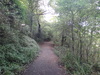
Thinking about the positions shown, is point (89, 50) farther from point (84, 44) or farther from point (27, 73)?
point (27, 73)

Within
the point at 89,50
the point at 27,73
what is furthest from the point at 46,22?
the point at 27,73

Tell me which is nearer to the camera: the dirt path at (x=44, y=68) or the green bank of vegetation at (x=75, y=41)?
the dirt path at (x=44, y=68)

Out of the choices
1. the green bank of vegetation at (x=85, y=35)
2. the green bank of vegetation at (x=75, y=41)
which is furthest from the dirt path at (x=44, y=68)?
the green bank of vegetation at (x=85, y=35)

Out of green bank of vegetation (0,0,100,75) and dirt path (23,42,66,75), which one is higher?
green bank of vegetation (0,0,100,75)

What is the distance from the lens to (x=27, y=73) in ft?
12.6

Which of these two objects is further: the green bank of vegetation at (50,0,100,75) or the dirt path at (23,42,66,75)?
the green bank of vegetation at (50,0,100,75)

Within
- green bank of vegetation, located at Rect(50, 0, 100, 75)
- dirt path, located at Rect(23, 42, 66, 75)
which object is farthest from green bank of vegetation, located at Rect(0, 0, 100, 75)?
dirt path, located at Rect(23, 42, 66, 75)

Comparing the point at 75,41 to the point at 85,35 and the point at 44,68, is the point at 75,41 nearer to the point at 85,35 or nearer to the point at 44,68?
the point at 85,35

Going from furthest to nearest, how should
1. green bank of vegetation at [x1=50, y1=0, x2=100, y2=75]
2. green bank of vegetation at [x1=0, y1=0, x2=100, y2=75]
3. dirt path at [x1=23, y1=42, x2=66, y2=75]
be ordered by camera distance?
green bank of vegetation at [x1=50, y1=0, x2=100, y2=75], green bank of vegetation at [x1=0, y1=0, x2=100, y2=75], dirt path at [x1=23, y1=42, x2=66, y2=75]

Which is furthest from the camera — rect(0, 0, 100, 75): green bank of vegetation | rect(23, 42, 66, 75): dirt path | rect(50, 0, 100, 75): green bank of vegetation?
rect(50, 0, 100, 75): green bank of vegetation

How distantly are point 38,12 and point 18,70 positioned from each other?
45.1 ft

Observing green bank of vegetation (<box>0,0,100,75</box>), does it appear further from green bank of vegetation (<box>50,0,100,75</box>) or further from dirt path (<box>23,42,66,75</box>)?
dirt path (<box>23,42,66,75</box>)

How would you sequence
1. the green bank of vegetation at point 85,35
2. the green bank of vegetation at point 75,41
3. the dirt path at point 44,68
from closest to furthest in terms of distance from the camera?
1. the dirt path at point 44,68
2. the green bank of vegetation at point 75,41
3. the green bank of vegetation at point 85,35

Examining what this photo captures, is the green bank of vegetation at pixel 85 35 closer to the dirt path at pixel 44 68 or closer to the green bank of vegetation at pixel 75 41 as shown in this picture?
the green bank of vegetation at pixel 75 41
